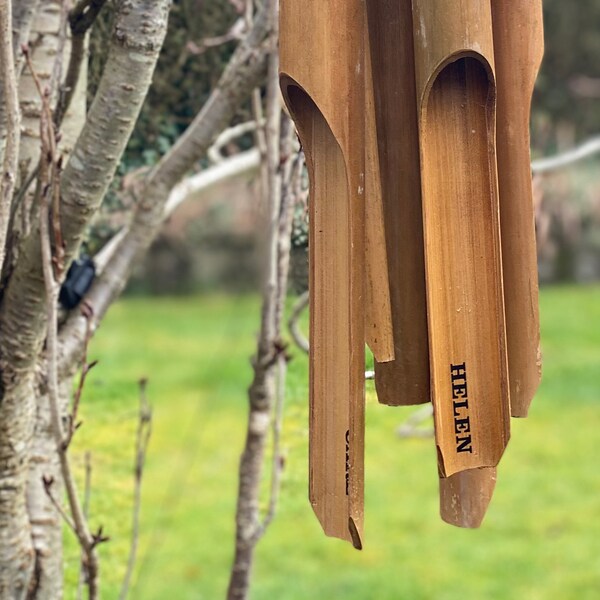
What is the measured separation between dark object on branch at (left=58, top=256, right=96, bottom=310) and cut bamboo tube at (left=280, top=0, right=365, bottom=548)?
1.74ft

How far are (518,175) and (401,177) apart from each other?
99 millimetres

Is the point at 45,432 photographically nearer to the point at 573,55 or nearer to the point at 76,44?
the point at 76,44

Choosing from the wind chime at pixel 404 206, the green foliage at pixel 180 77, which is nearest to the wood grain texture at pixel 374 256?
the wind chime at pixel 404 206

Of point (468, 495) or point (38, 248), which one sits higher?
point (38, 248)

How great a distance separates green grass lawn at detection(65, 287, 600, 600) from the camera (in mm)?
1527

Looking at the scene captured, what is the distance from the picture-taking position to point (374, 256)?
2.37 feet

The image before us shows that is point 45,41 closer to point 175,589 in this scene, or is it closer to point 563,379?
point 175,589

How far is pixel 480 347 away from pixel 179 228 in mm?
3399

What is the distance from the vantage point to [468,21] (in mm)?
661

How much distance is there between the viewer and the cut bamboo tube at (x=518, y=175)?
2.46ft

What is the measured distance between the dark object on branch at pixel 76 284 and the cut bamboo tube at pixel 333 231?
1.74 feet

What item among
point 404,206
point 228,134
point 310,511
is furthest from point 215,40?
point 310,511

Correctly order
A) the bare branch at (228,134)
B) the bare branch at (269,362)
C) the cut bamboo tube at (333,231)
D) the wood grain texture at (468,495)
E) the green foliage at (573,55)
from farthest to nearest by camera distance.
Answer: the green foliage at (573,55), the bare branch at (228,134), the bare branch at (269,362), the wood grain texture at (468,495), the cut bamboo tube at (333,231)

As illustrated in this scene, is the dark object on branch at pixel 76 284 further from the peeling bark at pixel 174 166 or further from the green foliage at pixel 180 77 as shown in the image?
the green foliage at pixel 180 77
